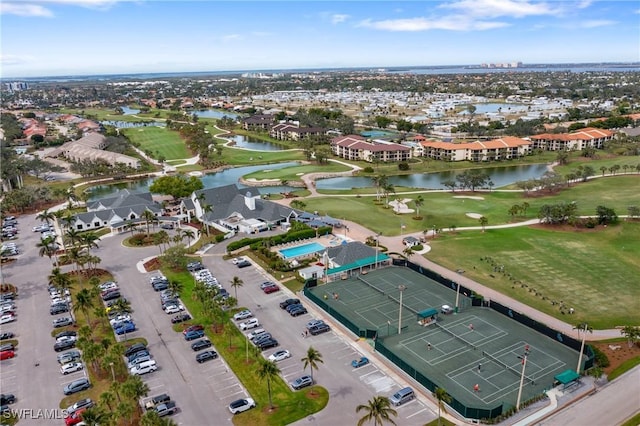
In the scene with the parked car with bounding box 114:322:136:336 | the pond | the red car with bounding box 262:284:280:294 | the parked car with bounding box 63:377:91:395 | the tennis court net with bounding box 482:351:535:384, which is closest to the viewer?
the parked car with bounding box 63:377:91:395

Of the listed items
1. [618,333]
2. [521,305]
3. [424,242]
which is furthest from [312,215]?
[618,333]

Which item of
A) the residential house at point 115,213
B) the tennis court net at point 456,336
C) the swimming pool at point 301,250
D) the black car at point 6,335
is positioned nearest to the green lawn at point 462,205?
the swimming pool at point 301,250

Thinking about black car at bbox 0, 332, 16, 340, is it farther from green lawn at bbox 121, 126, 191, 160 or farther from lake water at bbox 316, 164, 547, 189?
green lawn at bbox 121, 126, 191, 160

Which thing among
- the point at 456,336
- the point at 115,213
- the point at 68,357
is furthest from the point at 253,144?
the point at 456,336

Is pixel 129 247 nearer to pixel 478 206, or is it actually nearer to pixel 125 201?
pixel 125 201

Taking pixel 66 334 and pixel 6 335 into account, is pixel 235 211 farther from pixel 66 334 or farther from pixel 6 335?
pixel 6 335

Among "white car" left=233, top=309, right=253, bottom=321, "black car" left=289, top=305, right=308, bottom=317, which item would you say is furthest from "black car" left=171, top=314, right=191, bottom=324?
"black car" left=289, top=305, right=308, bottom=317

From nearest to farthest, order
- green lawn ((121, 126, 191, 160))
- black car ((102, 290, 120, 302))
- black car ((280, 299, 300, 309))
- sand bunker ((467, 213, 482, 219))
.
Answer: black car ((280, 299, 300, 309)), black car ((102, 290, 120, 302)), sand bunker ((467, 213, 482, 219)), green lawn ((121, 126, 191, 160))

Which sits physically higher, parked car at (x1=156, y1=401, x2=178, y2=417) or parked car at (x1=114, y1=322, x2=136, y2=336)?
parked car at (x1=156, y1=401, x2=178, y2=417)
